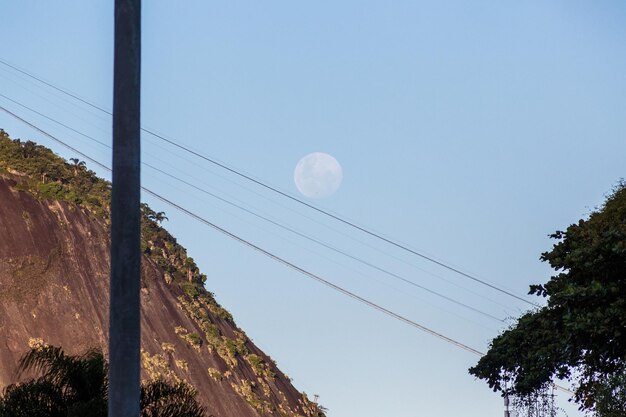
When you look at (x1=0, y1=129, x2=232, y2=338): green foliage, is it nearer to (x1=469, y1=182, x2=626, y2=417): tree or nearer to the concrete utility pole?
(x1=469, y1=182, x2=626, y2=417): tree

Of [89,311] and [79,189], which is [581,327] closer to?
[89,311]

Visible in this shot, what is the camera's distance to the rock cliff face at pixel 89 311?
57.9 m

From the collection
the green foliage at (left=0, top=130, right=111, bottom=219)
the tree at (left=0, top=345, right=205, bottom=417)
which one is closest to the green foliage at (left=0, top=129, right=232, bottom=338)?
the green foliage at (left=0, top=130, right=111, bottom=219)

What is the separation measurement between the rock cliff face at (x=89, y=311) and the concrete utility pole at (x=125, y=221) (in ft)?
163

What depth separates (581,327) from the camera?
87.4 feet

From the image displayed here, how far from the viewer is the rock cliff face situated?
2280 inches

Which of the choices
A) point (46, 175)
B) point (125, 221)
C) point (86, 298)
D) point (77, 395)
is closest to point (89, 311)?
point (86, 298)

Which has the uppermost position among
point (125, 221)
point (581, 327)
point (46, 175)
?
point (46, 175)

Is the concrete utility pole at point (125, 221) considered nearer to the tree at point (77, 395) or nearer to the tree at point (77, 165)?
the tree at point (77, 395)

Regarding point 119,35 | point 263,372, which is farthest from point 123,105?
point 263,372

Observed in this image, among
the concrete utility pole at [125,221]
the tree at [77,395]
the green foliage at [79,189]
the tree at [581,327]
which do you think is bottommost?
the concrete utility pole at [125,221]

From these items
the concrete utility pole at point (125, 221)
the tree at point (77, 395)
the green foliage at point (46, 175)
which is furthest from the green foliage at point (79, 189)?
the concrete utility pole at point (125, 221)

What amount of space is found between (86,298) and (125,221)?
55.0m

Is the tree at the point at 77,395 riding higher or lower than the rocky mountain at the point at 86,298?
lower
